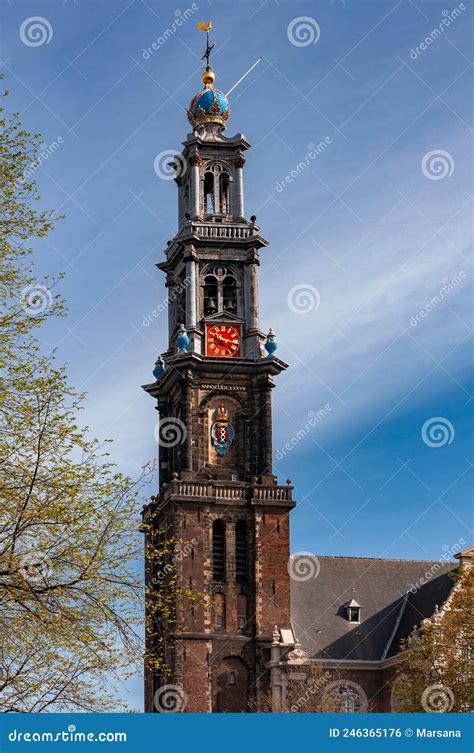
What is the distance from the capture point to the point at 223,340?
77812mm

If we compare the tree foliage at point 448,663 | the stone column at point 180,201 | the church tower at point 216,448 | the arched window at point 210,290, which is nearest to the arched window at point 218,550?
the church tower at point 216,448

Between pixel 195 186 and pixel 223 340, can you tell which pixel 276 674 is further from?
pixel 195 186

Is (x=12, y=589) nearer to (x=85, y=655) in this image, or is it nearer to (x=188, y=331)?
(x=85, y=655)

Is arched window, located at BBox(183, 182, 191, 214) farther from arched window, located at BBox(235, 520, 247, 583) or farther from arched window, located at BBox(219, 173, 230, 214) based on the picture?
arched window, located at BBox(235, 520, 247, 583)

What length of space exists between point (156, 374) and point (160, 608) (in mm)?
54631

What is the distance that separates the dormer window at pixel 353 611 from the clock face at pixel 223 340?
55.8ft

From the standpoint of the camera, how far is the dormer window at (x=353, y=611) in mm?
73625

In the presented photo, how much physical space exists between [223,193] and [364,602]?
29052mm

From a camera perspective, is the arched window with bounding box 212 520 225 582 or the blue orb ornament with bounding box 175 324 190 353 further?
the blue orb ornament with bounding box 175 324 190 353

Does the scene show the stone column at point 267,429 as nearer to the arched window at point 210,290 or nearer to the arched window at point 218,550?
the arched window at point 218,550

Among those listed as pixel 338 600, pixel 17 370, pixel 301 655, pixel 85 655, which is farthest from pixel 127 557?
pixel 338 600

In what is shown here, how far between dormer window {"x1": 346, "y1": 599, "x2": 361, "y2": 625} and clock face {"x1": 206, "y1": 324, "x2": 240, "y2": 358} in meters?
17.0

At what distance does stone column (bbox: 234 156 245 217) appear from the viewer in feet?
270

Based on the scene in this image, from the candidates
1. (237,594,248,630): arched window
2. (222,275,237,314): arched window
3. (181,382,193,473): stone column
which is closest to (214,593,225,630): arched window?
(237,594,248,630): arched window
